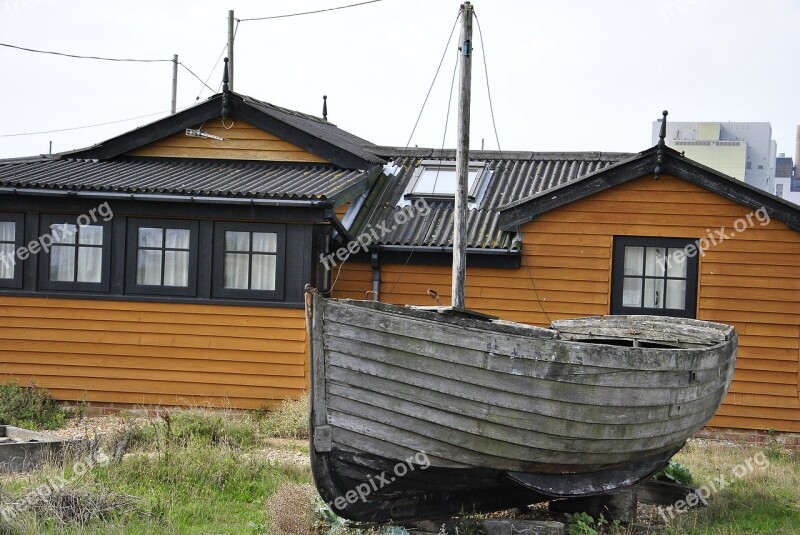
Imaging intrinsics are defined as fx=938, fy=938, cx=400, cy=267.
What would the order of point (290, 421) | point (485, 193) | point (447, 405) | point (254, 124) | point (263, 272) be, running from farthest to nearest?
1. point (485, 193)
2. point (254, 124)
3. point (263, 272)
4. point (290, 421)
5. point (447, 405)

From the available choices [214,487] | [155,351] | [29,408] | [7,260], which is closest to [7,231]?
[7,260]

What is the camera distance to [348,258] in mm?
15523

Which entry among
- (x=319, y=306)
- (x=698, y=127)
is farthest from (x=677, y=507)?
(x=698, y=127)

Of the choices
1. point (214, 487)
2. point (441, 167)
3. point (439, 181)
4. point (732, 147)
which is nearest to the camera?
point (214, 487)

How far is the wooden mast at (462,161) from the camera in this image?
39.1 feet

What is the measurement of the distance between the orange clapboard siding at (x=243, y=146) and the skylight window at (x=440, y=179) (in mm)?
1861

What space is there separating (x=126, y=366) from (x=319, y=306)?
782cm

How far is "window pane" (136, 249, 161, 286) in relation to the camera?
564 inches

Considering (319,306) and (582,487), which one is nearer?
(319,306)

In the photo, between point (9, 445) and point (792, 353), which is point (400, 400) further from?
point (792, 353)

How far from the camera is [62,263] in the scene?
47.4ft

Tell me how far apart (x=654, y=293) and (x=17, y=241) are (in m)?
9.83

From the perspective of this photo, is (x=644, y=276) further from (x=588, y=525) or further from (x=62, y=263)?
(x=62, y=263)

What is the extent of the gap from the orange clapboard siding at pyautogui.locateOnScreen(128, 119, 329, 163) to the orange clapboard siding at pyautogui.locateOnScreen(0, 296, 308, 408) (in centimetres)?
327
